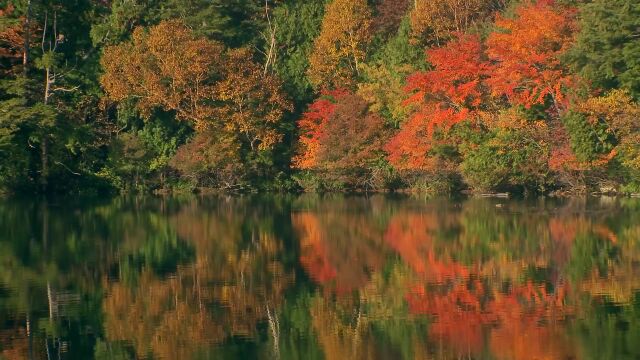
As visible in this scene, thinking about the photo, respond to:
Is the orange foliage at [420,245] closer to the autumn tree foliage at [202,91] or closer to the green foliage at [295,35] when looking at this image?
the autumn tree foliage at [202,91]

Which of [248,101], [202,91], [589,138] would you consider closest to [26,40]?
[202,91]

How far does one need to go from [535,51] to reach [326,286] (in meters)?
25.7

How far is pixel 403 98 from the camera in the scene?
53062mm

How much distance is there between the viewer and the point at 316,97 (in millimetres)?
60344

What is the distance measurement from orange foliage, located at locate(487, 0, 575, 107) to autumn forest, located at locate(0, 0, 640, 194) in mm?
77

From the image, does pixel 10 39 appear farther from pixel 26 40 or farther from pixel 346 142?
pixel 346 142

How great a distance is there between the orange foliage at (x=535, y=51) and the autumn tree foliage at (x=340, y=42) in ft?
40.8

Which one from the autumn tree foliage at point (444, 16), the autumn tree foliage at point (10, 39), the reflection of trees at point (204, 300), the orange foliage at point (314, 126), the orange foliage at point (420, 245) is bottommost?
the reflection of trees at point (204, 300)

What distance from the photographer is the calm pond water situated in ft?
54.0

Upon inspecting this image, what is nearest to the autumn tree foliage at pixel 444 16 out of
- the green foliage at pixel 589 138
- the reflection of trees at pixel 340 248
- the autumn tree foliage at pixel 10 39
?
the green foliage at pixel 589 138

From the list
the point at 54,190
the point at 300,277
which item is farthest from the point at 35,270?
the point at 54,190

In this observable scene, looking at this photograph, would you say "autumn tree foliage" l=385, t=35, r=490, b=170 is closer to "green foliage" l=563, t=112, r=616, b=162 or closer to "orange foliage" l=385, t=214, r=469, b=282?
"green foliage" l=563, t=112, r=616, b=162

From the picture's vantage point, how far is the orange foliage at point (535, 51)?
1778 inches

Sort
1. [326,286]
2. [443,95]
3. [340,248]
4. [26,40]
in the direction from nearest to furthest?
[326,286]
[340,248]
[443,95]
[26,40]
